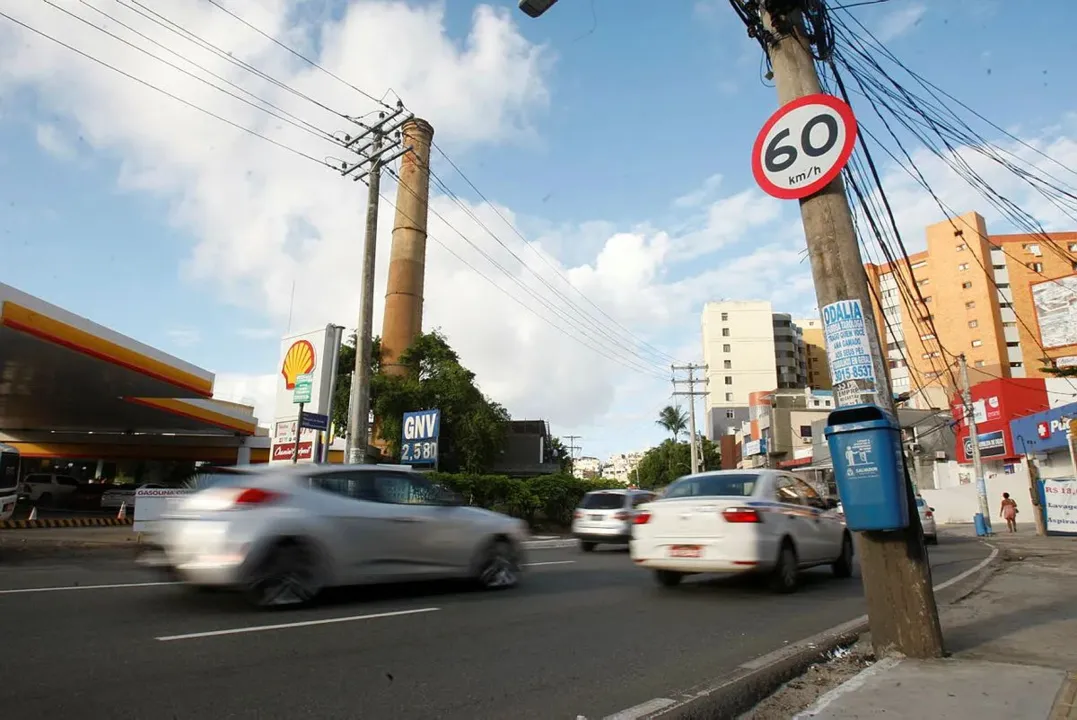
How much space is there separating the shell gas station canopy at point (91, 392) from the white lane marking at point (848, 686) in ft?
57.9

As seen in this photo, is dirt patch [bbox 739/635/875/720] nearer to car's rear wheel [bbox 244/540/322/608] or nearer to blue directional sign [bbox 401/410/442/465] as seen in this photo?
car's rear wheel [bbox 244/540/322/608]

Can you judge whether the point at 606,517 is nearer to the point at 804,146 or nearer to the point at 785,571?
the point at 785,571

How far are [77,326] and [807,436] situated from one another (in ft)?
212

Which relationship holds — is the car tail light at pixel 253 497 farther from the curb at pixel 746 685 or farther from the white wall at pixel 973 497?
the white wall at pixel 973 497

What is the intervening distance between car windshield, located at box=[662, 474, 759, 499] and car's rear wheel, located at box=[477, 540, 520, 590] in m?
2.17

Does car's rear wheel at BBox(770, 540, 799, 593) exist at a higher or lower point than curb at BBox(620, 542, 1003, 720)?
higher

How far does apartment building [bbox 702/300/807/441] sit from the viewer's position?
97875 mm

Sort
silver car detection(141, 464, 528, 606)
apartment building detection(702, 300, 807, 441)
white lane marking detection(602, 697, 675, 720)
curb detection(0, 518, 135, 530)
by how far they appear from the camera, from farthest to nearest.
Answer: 1. apartment building detection(702, 300, 807, 441)
2. curb detection(0, 518, 135, 530)
3. silver car detection(141, 464, 528, 606)
4. white lane marking detection(602, 697, 675, 720)

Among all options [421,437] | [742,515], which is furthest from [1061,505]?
[421,437]

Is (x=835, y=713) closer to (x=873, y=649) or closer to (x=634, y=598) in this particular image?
(x=873, y=649)

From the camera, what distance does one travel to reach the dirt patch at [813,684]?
13.5 feet

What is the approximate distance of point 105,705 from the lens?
12.5ft

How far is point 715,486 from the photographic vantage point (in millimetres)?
9133

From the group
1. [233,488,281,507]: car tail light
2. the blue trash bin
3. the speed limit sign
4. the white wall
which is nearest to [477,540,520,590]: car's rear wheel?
[233,488,281,507]: car tail light
